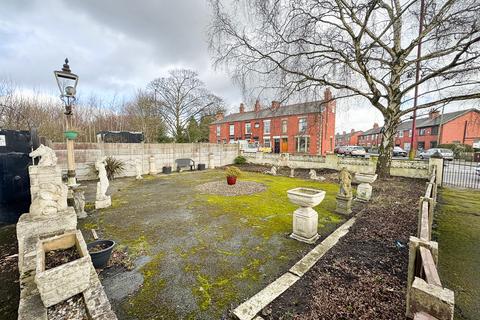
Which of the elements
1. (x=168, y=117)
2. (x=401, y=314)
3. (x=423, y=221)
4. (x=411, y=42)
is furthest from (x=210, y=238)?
(x=168, y=117)

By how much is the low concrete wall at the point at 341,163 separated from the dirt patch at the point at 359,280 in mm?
5977

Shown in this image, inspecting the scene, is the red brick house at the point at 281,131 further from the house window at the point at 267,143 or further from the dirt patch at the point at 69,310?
the dirt patch at the point at 69,310

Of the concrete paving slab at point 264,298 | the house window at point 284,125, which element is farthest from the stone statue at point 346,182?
the house window at point 284,125

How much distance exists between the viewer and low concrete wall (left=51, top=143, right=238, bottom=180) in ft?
27.5

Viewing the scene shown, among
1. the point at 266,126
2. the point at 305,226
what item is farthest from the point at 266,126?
the point at 305,226

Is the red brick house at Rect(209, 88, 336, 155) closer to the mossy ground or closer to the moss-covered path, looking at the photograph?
the mossy ground

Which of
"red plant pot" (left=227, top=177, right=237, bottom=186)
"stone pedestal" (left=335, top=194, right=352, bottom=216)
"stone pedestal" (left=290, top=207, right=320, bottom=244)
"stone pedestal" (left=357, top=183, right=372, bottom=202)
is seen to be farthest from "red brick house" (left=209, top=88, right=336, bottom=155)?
"stone pedestal" (left=290, top=207, right=320, bottom=244)

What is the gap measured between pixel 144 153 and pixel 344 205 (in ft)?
32.7

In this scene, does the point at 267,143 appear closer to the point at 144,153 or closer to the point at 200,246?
the point at 144,153

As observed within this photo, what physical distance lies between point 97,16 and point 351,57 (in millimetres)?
8418

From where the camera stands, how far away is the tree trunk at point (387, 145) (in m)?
7.80

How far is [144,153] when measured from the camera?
416 inches

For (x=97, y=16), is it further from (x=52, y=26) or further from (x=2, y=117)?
(x=2, y=117)

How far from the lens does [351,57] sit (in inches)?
281
